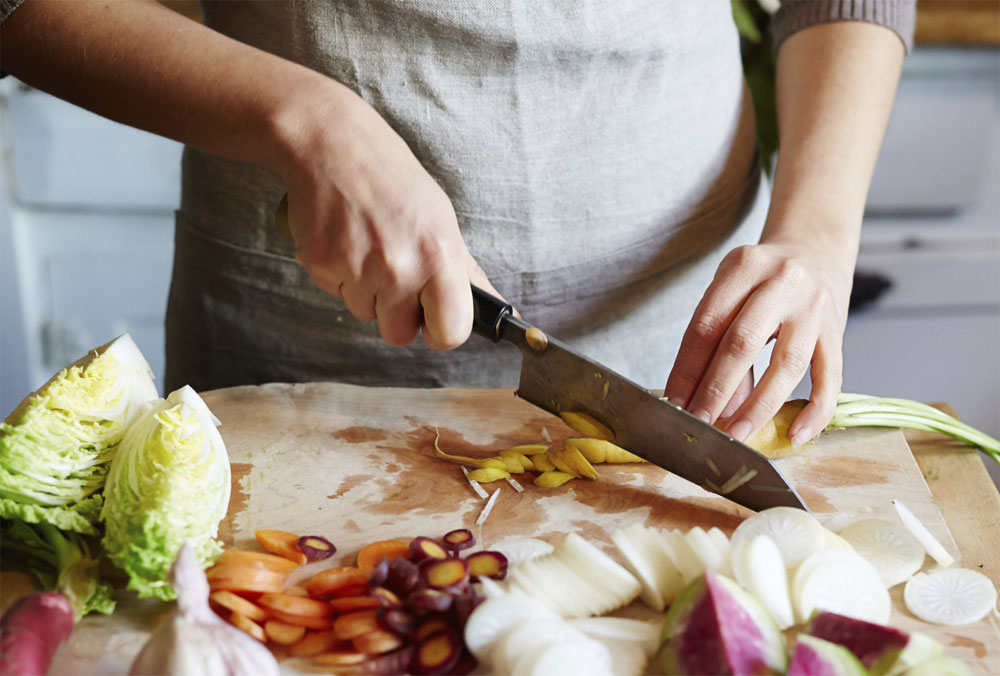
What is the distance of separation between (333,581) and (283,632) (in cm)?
9

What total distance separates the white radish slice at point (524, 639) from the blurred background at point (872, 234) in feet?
7.04

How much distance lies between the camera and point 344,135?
121 centimetres

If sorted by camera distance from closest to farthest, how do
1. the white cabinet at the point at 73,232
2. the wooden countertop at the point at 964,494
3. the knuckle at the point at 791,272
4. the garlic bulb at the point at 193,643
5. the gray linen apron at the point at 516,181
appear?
the garlic bulb at the point at 193,643 < the wooden countertop at the point at 964,494 < the knuckle at the point at 791,272 < the gray linen apron at the point at 516,181 < the white cabinet at the point at 73,232

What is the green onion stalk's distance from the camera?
142 centimetres

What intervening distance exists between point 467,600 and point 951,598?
0.60 m

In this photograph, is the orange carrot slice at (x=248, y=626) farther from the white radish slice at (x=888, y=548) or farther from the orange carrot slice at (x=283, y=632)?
the white radish slice at (x=888, y=548)

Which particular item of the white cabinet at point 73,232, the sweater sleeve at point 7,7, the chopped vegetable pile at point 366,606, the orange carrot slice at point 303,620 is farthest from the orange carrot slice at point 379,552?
the white cabinet at point 73,232

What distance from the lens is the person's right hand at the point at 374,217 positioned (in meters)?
1.21

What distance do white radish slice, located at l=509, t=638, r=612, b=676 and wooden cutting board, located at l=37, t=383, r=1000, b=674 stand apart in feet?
0.81

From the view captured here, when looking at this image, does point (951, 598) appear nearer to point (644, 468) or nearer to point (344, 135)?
point (644, 468)

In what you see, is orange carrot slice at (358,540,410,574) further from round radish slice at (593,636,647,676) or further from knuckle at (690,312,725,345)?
knuckle at (690,312,725,345)

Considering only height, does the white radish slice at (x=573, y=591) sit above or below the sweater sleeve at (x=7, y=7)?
below

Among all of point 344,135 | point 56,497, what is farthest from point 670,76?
point 56,497

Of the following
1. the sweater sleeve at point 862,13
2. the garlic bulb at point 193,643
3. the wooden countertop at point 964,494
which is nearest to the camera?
the garlic bulb at point 193,643
